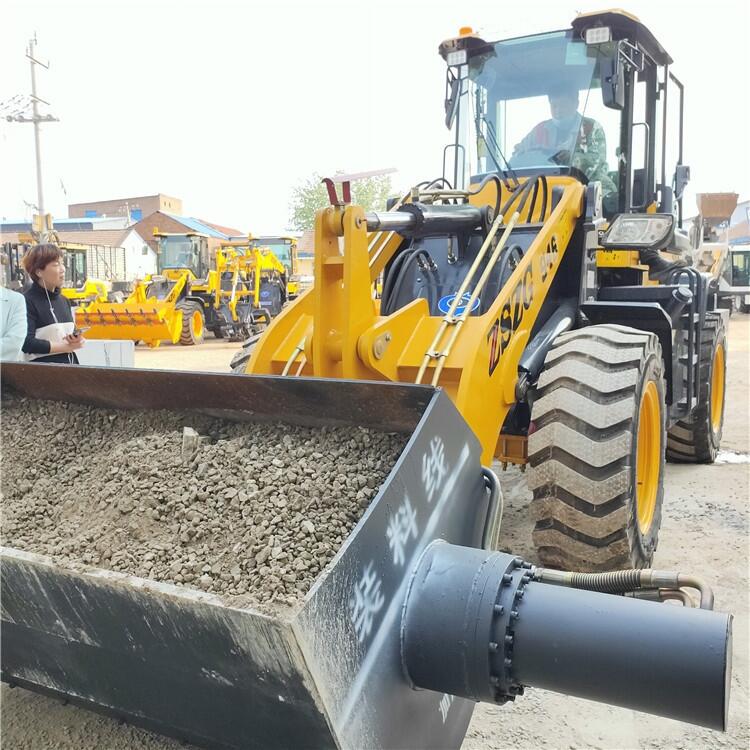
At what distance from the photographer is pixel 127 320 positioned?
1542 cm

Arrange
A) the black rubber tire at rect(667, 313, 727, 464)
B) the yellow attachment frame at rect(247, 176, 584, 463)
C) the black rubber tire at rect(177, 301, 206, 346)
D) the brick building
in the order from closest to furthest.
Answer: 1. the yellow attachment frame at rect(247, 176, 584, 463)
2. the black rubber tire at rect(667, 313, 727, 464)
3. the black rubber tire at rect(177, 301, 206, 346)
4. the brick building

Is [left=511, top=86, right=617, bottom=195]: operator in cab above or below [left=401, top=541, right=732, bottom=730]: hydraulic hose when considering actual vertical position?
above

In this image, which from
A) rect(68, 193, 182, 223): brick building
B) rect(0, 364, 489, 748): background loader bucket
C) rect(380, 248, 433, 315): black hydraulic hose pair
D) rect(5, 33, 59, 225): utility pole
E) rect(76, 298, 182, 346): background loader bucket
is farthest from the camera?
rect(68, 193, 182, 223): brick building

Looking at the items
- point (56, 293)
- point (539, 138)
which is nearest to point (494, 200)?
point (539, 138)

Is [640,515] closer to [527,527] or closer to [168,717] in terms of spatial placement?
[527,527]

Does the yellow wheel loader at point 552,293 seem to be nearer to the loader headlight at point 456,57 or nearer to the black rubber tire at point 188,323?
the loader headlight at point 456,57

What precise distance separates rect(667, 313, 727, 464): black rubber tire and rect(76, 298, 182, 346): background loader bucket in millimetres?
11894

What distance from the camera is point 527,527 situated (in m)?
4.39

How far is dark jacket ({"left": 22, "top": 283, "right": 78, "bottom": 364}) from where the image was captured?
13.7ft

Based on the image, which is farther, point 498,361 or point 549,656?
point 498,361

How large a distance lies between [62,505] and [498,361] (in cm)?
181

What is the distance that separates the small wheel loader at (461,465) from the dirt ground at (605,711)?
1.42 ft

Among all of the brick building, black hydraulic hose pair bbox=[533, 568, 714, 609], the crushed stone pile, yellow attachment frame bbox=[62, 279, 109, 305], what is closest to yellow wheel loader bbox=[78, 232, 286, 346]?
yellow attachment frame bbox=[62, 279, 109, 305]

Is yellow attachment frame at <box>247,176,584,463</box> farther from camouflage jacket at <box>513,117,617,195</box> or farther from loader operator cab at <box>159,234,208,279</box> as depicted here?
loader operator cab at <box>159,234,208,279</box>
